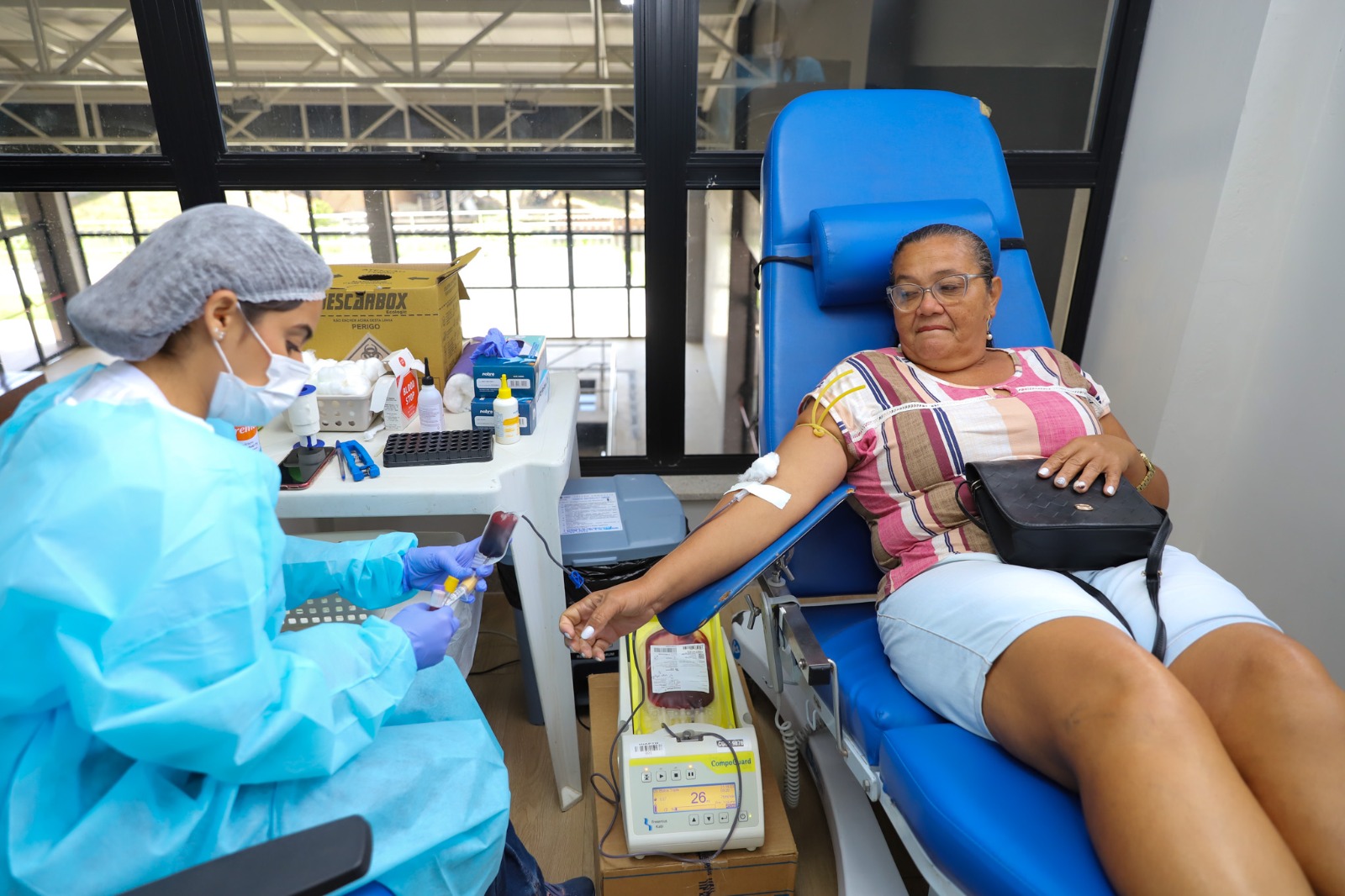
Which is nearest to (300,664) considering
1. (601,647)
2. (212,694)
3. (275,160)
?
(212,694)

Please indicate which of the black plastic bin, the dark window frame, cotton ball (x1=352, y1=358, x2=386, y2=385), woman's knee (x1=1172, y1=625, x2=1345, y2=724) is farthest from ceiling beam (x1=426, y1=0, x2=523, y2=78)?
woman's knee (x1=1172, y1=625, x2=1345, y2=724)

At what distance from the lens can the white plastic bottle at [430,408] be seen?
5.12 feet

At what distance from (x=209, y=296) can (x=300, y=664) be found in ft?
1.34

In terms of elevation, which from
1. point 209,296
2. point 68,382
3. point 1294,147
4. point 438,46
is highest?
point 438,46

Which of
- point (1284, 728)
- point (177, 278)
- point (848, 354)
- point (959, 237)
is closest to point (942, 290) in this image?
point (959, 237)

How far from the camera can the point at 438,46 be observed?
1.99 m

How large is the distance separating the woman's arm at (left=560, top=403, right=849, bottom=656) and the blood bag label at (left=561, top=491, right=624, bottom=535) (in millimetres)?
433

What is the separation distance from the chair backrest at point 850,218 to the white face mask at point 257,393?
0.88 metres

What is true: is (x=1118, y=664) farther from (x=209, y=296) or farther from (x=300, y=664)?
(x=209, y=296)

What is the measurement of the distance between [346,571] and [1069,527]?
1102mm

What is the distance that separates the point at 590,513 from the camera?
1760mm

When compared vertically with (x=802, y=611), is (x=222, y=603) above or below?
above

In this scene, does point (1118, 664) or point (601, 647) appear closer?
point (1118, 664)

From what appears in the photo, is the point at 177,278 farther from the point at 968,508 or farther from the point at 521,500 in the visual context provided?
the point at 968,508
